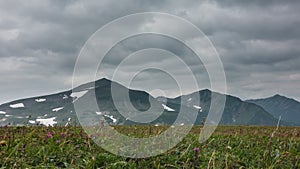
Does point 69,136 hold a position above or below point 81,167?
above

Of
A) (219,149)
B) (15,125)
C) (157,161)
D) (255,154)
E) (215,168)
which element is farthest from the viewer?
(15,125)

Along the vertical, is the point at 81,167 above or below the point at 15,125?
below

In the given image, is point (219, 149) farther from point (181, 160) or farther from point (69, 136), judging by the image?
point (69, 136)

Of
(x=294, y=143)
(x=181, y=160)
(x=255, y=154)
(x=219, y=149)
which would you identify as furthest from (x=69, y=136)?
(x=294, y=143)

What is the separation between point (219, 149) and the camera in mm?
10852

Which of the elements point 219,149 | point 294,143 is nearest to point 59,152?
point 219,149

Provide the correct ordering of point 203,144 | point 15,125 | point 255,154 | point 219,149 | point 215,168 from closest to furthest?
point 215,168 → point 255,154 → point 219,149 → point 203,144 → point 15,125

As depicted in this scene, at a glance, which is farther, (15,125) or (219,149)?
(15,125)

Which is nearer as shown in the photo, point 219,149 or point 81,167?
point 81,167

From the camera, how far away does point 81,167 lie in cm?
814

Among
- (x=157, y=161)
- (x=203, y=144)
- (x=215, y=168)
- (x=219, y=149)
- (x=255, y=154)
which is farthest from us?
(x=203, y=144)

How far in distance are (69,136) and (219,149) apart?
4.37m

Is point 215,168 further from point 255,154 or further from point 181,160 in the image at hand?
point 255,154

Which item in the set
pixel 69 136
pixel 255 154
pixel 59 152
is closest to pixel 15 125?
pixel 69 136
